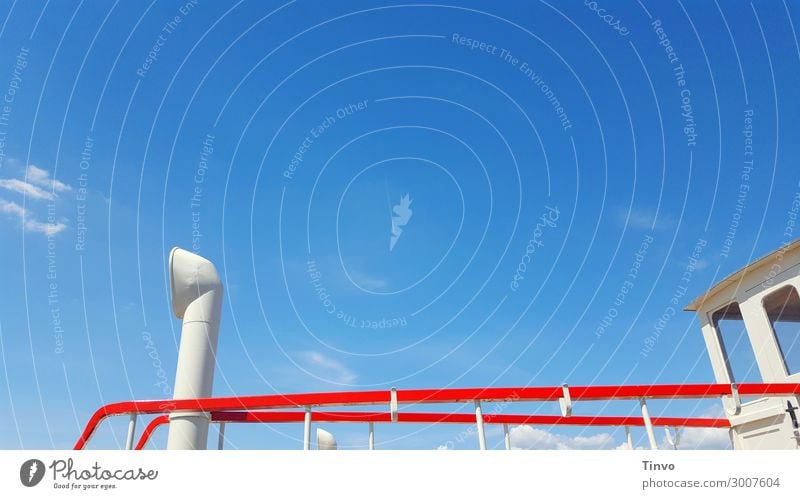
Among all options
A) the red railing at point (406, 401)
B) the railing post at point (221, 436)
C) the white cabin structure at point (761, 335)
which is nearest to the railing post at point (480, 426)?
the red railing at point (406, 401)

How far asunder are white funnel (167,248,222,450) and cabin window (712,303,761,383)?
11920mm

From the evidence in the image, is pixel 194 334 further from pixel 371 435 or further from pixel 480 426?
pixel 480 426

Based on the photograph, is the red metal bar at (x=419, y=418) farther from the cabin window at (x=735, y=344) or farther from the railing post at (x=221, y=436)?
the cabin window at (x=735, y=344)

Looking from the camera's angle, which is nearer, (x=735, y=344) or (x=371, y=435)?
(x=371, y=435)

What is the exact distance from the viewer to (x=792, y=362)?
10922 millimetres

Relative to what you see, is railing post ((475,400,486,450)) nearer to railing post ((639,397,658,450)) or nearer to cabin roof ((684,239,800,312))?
railing post ((639,397,658,450))

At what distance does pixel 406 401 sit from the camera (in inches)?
273

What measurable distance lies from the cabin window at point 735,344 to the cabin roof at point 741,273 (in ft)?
1.55

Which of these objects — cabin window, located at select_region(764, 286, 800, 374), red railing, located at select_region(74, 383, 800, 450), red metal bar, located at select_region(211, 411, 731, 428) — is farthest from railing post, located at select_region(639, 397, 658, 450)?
cabin window, located at select_region(764, 286, 800, 374)

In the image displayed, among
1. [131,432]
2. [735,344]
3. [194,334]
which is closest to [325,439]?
[194,334]
